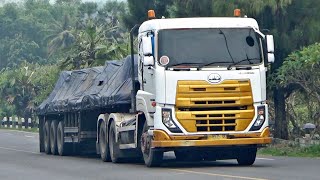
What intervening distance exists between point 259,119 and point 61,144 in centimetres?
1146

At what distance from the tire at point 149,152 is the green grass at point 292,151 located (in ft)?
22.4

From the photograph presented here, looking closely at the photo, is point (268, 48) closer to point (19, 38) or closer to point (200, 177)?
point (200, 177)

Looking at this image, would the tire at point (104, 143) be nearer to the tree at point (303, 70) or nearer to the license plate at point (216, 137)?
the license plate at point (216, 137)

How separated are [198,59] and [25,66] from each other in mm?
53368

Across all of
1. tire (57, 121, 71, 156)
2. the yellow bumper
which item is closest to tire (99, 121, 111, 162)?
the yellow bumper

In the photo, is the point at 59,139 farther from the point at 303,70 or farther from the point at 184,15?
the point at 303,70

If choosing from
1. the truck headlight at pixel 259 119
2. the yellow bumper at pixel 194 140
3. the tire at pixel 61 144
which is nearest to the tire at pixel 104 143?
the yellow bumper at pixel 194 140

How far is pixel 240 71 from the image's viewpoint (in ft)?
72.5

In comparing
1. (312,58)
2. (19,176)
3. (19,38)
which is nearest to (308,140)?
(312,58)

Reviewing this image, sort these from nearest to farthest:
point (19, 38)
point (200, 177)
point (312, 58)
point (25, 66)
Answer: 1. point (200, 177)
2. point (312, 58)
3. point (25, 66)
4. point (19, 38)

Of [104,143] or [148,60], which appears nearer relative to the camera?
[148,60]

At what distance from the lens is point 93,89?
29891 mm

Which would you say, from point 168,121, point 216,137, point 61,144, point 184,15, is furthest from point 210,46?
point 184,15

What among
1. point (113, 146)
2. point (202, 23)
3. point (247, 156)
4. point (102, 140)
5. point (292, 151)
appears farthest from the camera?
point (292, 151)
